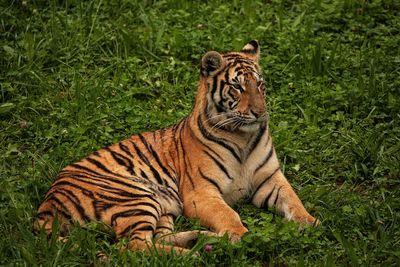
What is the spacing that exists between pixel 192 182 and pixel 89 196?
80 cm

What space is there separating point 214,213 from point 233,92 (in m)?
0.93

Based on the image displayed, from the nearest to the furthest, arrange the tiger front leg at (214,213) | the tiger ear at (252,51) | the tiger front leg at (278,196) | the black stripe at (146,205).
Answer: the tiger front leg at (214,213) → the black stripe at (146,205) → the tiger front leg at (278,196) → the tiger ear at (252,51)

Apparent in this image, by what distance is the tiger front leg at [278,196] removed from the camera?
5629mm

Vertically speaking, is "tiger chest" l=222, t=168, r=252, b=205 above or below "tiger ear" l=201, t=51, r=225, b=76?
below

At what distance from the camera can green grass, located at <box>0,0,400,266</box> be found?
5.20m

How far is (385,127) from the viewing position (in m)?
6.75

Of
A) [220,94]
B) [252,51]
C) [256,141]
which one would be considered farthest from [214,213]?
[252,51]

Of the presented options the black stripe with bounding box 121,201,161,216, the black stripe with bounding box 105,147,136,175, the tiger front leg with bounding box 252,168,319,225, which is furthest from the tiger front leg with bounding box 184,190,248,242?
the black stripe with bounding box 105,147,136,175

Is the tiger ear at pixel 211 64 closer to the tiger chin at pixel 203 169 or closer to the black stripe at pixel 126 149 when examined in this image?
the tiger chin at pixel 203 169

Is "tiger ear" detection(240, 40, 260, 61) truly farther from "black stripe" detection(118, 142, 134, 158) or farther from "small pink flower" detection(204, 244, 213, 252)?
"small pink flower" detection(204, 244, 213, 252)

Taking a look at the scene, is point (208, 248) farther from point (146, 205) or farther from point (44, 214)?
point (44, 214)

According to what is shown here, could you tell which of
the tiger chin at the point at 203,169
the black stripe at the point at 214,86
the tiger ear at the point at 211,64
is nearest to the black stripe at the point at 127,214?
the tiger chin at the point at 203,169

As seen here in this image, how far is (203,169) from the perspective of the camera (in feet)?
19.1

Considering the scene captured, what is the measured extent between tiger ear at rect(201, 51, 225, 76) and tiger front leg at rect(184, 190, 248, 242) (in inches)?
36.6
